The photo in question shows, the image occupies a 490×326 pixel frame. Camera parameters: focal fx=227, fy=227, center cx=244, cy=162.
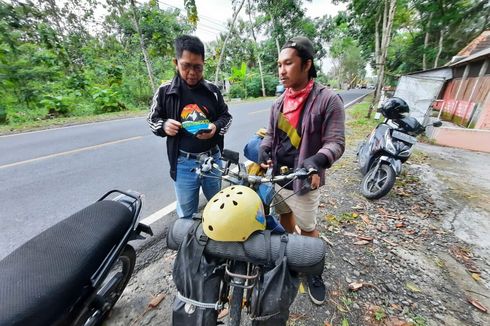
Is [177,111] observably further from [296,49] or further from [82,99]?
[82,99]

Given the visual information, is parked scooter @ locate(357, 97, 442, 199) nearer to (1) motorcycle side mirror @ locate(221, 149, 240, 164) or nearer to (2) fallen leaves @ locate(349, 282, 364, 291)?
(2) fallen leaves @ locate(349, 282, 364, 291)

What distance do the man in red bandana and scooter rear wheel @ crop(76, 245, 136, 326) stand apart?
1.29 metres

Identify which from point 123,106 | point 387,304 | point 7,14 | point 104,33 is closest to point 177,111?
point 387,304

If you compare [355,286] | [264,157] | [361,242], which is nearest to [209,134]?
[264,157]

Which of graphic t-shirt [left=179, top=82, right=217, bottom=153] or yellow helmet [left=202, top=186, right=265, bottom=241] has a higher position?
graphic t-shirt [left=179, top=82, right=217, bottom=153]

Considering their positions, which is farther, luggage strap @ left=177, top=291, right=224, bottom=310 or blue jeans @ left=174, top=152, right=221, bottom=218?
blue jeans @ left=174, top=152, right=221, bottom=218

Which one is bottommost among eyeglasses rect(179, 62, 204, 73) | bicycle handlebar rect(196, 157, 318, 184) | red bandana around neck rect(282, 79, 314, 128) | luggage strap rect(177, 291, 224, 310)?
luggage strap rect(177, 291, 224, 310)

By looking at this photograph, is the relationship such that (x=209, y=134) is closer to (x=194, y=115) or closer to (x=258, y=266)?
(x=194, y=115)

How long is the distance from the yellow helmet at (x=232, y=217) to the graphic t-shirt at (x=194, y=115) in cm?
101

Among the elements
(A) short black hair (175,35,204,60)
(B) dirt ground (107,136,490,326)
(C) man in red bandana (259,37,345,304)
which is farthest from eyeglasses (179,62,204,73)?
(B) dirt ground (107,136,490,326)

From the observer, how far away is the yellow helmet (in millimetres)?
1022

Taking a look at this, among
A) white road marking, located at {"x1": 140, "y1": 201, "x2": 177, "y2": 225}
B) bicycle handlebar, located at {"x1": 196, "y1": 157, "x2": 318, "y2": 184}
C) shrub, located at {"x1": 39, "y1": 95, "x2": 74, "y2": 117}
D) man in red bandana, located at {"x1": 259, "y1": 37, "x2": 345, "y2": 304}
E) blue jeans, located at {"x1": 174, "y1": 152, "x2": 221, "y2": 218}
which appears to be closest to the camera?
bicycle handlebar, located at {"x1": 196, "y1": 157, "x2": 318, "y2": 184}

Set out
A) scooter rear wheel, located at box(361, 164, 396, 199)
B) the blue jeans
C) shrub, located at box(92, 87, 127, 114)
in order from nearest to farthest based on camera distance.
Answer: the blue jeans → scooter rear wheel, located at box(361, 164, 396, 199) → shrub, located at box(92, 87, 127, 114)

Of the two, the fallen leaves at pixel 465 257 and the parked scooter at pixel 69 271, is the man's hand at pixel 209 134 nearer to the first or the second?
the parked scooter at pixel 69 271
